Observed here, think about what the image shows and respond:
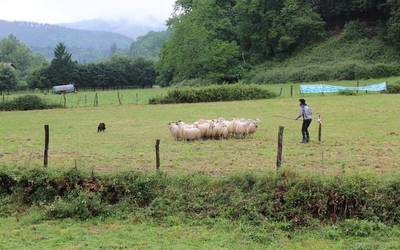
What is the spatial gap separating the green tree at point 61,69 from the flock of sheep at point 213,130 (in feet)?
257

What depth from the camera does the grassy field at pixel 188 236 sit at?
11.9 meters

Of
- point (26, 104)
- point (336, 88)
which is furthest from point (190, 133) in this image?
point (336, 88)

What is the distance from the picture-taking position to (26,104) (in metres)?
46.9

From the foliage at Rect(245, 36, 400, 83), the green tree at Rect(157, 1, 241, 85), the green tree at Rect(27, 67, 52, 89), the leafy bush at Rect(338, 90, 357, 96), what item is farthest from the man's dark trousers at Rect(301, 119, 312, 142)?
the green tree at Rect(27, 67, 52, 89)

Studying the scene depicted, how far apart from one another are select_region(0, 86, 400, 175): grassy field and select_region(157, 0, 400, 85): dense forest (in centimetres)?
3862

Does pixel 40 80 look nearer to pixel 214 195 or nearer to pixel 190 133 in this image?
pixel 190 133

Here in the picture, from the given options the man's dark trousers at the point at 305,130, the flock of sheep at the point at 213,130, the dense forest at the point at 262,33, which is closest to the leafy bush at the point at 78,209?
the flock of sheep at the point at 213,130

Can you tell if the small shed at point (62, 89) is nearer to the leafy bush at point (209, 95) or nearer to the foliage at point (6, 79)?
the foliage at point (6, 79)

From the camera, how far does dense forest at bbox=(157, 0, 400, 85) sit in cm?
7869

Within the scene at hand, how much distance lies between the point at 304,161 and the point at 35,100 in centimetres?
3418

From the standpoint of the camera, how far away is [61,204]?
562 inches

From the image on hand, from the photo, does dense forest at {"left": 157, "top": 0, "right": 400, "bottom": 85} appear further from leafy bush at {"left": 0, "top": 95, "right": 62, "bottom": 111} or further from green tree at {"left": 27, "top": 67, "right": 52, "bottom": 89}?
leafy bush at {"left": 0, "top": 95, "right": 62, "bottom": 111}

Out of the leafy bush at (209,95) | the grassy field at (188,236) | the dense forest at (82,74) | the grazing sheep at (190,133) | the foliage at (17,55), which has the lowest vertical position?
the grassy field at (188,236)

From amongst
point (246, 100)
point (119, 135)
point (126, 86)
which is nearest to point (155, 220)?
point (119, 135)
